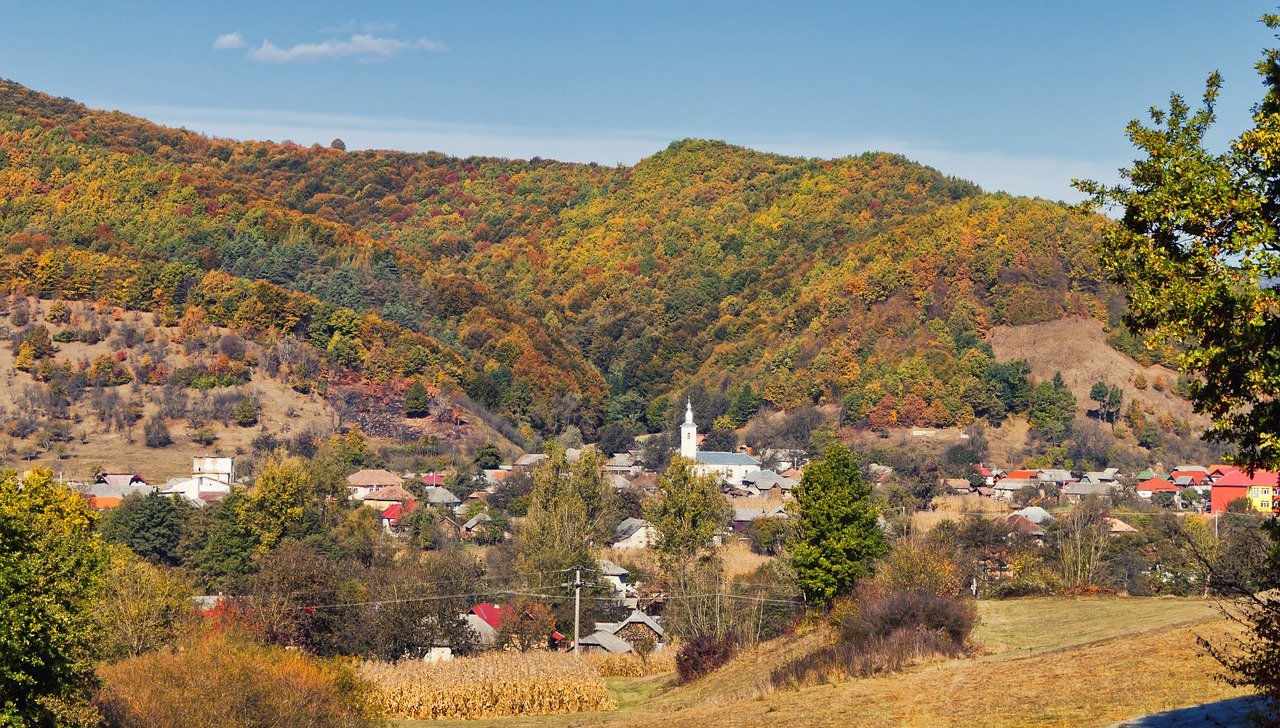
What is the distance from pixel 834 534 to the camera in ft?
161

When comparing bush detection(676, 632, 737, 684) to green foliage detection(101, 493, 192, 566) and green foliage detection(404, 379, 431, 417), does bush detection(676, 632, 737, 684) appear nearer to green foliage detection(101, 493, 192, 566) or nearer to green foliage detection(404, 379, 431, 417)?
green foliage detection(101, 493, 192, 566)

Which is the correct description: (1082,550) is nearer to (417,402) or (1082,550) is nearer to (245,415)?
(245,415)

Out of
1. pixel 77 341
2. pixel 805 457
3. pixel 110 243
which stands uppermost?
pixel 110 243

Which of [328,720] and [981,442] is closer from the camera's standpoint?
[328,720]

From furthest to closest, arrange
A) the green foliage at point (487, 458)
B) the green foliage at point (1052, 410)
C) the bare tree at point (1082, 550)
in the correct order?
the green foliage at point (1052, 410)
the green foliage at point (487, 458)
the bare tree at point (1082, 550)

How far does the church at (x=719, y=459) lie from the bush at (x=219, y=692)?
8825 cm

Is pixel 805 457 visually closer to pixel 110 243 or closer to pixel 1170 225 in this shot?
pixel 110 243

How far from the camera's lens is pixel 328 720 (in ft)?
108

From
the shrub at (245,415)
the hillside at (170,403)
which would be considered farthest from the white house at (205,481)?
the shrub at (245,415)

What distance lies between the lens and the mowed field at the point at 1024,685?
880 inches

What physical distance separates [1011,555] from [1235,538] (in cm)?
1139

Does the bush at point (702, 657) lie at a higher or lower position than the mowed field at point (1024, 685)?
lower

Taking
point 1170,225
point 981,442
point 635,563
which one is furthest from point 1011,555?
point 981,442

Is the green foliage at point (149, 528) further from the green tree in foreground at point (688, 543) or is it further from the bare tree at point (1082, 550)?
the bare tree at point (1082, 550)
